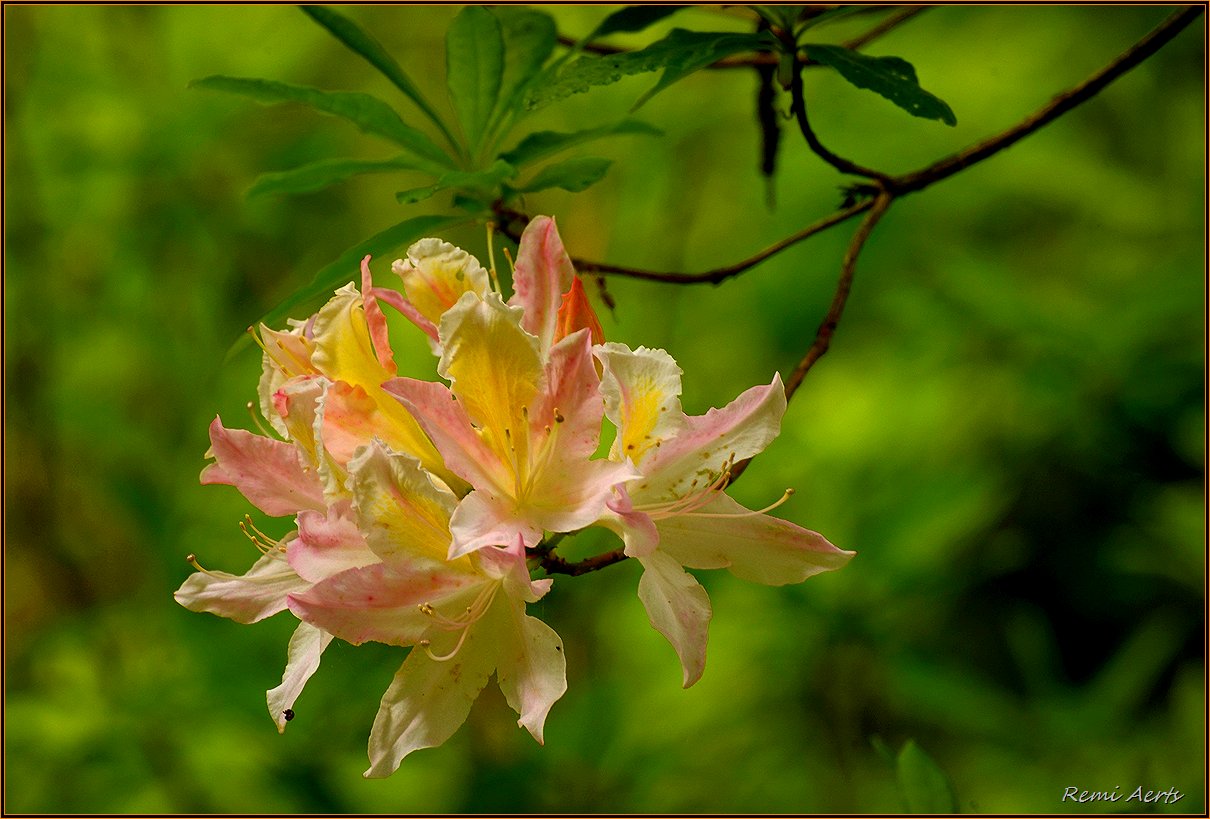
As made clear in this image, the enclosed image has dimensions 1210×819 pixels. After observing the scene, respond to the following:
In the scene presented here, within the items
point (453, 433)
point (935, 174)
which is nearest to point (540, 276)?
point (453, 433)

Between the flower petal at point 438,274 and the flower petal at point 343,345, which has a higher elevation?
the flower petal at point 438,274

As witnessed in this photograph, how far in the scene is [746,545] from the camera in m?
0.70

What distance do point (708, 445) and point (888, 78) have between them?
307mm

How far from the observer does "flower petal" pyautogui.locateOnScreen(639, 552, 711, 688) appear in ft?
2.10

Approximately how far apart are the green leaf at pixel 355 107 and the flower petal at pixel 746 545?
0.36 meters

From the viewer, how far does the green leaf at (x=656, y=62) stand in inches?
30.0

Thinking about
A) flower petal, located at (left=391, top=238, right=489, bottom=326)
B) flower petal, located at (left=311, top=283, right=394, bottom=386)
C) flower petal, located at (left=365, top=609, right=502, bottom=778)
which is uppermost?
flower petal, located at (left=391, top=238, right=489, bottom=326)

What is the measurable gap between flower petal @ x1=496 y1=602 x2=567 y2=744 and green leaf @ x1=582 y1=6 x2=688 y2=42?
511 mm

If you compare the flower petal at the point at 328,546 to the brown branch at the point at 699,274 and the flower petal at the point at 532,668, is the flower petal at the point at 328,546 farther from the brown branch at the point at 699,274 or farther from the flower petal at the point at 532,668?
the brown branch at the point at 699,274

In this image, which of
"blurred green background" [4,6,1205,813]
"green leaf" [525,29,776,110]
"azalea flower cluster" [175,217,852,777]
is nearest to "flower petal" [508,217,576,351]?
A: "azalea flower cluster" [175,217,852,777]

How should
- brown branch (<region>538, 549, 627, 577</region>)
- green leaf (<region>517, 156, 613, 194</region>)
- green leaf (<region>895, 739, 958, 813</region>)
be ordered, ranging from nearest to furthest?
1. brown branch (<region>538, 549, 627, 577</region>)
2. green leaf (<region>517, 156, 613, 194</region>)
3. green leaf (<region>895, 739, 958, 813</region>)

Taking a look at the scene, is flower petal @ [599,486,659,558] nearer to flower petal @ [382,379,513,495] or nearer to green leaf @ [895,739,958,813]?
flower petal @ [382,379,513,495]
